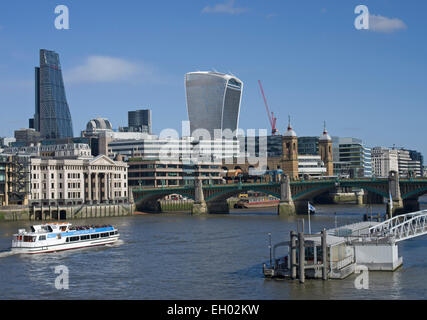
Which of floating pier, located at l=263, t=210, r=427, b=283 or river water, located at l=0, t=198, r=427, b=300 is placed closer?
river water, located at l=0, t=198, r=427, b=300

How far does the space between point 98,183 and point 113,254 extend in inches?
3473

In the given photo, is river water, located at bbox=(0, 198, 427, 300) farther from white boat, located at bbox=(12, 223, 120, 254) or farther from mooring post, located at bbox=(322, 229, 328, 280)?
white boat, located at bbox=(12, 223, 120, 254)

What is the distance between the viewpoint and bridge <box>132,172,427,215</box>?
418ft

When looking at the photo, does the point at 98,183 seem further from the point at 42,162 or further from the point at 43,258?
the point at 43,258

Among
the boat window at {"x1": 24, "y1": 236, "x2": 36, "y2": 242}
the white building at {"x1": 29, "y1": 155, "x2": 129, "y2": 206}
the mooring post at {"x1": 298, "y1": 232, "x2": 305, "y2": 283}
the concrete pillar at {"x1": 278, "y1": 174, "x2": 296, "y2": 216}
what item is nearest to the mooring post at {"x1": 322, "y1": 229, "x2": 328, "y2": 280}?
the mooring post at {"x1": 298, "y1": 232, "x2": 305, "y2": 283}

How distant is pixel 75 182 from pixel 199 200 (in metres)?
28.5

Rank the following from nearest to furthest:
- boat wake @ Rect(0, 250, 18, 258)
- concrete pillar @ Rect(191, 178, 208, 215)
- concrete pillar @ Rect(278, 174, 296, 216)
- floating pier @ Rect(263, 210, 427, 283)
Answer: floating pier @ Rect(263, 210, 427, 283)
boat wake @ Rect(0, 250, 18, 258)
concrete pillar @ Rect(278, 174, 296, 216)
concrete pillar @ Rect(191, 178, 208, 215)

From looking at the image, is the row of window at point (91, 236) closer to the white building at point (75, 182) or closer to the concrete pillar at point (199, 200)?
the concrete pillar at point (199, 200)

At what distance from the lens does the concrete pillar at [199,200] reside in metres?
149

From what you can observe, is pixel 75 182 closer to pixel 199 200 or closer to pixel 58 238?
pixel 199 200

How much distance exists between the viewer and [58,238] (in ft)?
257

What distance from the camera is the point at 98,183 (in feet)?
525

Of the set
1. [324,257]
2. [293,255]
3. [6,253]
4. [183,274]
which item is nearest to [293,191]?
[6,253]
